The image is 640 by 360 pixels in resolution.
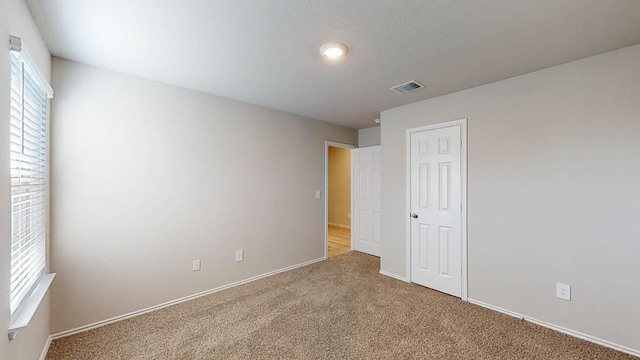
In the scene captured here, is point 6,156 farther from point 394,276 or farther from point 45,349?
point 394,276

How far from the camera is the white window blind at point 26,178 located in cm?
142

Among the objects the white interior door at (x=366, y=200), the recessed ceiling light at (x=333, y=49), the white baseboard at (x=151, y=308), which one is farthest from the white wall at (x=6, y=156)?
the white interior door at (x=366, y=200)

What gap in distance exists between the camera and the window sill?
4.17ft

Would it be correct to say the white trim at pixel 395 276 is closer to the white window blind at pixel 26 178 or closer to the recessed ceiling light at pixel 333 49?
the recessed ceiling light at pixel 333 49

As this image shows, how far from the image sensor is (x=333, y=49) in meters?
1.94

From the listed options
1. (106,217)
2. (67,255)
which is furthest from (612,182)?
(67,255)

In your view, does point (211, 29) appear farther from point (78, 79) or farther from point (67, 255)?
point (67, 255)

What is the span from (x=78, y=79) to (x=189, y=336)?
2.42 meters

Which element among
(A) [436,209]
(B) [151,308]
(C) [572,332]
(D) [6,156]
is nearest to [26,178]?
(D) [6,156]

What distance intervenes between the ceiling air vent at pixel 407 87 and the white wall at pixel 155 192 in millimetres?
1608

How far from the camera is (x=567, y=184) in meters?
2.19

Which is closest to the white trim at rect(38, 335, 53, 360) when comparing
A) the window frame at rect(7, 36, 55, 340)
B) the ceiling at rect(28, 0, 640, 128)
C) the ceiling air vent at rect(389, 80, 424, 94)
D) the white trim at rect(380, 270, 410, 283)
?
the window frame at rect(7, 36, 55, 340)

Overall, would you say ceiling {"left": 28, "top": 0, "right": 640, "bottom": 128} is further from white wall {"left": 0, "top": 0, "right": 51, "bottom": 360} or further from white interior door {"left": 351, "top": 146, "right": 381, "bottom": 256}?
white interior door {"left": 351, "top": 146, "right": 381, "bottom": 256}

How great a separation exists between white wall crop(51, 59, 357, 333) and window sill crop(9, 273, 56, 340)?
0.95 ft
